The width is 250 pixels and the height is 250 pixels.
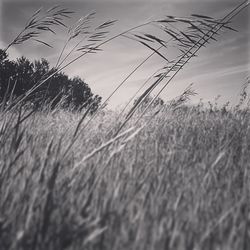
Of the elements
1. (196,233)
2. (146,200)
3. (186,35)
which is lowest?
(196,233)

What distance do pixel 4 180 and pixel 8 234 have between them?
0.44 meters

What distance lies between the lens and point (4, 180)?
1.53 m

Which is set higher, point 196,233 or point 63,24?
point 63,24

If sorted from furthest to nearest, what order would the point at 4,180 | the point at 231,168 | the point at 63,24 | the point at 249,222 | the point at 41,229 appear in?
the point at 63,24 < the point at 231,168 < the point at 4,180 < the point at 249,222 < the point at 41,229

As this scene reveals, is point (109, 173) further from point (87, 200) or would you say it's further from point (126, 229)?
point (126, 229)

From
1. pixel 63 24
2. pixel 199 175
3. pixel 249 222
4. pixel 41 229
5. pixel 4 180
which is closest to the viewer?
pixel 41 229

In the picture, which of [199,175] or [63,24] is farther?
[63,24]

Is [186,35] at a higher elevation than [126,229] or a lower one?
higher

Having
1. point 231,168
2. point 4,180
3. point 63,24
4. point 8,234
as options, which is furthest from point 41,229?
point 63,24

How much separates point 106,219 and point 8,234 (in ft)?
1.16

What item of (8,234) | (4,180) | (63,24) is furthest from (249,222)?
(63,24)

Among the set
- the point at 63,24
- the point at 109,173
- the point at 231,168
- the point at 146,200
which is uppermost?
the point at 63,24

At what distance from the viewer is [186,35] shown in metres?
2.69

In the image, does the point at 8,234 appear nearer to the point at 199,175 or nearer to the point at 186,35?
the point at 199,175
